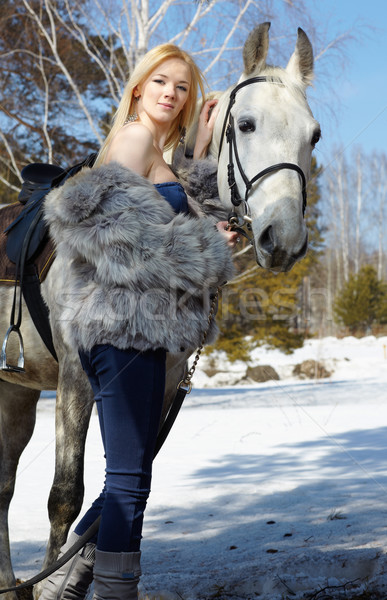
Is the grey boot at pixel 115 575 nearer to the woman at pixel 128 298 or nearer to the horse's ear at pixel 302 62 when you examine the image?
the woman at pixel 128 298

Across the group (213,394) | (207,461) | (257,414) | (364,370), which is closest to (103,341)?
(207,461)

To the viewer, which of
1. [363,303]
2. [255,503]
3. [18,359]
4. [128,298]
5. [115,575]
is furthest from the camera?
[363,303]

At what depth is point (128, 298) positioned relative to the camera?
164 centimetres

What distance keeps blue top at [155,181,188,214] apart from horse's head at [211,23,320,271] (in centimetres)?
27

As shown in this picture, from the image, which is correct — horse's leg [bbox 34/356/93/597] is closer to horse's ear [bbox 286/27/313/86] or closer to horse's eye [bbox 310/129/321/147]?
horse's eye [bbox 310/129/321/147]

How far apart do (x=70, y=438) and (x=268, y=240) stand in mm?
990

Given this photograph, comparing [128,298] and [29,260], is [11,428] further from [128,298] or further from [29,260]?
[128,298]

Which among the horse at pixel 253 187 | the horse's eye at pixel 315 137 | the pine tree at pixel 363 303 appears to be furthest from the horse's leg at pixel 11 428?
the pine tree at pixel 363 303

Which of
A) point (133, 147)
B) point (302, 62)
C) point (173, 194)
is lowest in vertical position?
point (173, 194)

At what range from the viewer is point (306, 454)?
5.58 metres

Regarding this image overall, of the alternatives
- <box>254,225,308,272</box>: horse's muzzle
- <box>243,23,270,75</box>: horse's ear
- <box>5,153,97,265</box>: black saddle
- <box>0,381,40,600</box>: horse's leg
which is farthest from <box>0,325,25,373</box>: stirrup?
<box>243,23,270,75</box>: horse's ear

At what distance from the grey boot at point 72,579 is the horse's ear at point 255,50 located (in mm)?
1787

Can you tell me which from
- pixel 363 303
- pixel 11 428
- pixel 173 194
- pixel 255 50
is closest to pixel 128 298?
pixel 173 194

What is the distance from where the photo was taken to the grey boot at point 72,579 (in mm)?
1893
